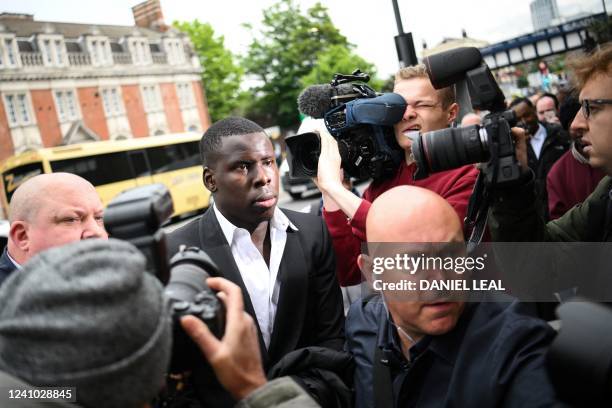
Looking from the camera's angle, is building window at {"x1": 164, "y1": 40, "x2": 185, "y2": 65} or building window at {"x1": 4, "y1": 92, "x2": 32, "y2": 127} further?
building window at {"x1": 164, "y1": 40, "x2": 185, "y2": 65}

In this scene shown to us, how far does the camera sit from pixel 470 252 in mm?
1647

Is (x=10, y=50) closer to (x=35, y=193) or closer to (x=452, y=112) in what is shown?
(x=35, y=193)

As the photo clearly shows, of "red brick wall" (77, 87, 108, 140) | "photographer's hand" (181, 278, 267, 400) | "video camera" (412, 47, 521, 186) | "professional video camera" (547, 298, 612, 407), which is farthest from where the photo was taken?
"red brick wall" (77, 87, 108, 140)

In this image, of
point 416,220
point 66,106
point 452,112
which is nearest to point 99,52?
point 66,106

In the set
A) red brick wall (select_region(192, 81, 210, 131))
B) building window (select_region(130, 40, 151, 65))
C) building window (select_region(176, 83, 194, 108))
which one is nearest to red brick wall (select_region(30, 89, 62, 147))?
building window (select_region(130, 40, 151, 65))

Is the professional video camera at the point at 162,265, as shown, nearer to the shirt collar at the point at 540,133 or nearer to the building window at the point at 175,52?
the shirt collar at the point at 540,133

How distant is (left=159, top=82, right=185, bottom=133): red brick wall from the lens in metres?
41.7

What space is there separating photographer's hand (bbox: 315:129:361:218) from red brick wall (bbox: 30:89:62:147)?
34504mm

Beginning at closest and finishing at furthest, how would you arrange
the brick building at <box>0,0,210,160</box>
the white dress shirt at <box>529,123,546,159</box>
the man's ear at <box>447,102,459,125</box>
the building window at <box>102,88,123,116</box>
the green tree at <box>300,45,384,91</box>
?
1. the man's ear at <box>447,102,459,125</box>
2. the white dress shirt at <box>529,123,546,159</box>
3. the brick building at <box>0,0,210,160</box>
4. the green tree at <box>300,45,384,91</box>
5. the building window at <box>102,88,123,116</box>

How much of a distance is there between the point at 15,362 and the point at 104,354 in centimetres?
19

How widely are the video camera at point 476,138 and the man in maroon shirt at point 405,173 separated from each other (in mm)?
453

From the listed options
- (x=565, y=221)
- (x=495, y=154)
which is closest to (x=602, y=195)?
(x=565, y=221)

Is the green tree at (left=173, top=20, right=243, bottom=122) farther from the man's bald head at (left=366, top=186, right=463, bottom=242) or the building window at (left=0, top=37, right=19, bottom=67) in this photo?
the man's bald head at (left=366, top=186, right=463, bottom=242)

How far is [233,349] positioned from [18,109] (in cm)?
3488
